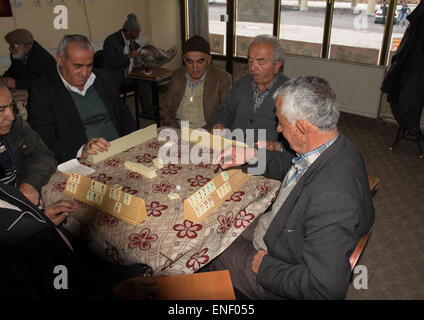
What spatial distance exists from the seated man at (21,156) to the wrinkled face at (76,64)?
0.50 metres

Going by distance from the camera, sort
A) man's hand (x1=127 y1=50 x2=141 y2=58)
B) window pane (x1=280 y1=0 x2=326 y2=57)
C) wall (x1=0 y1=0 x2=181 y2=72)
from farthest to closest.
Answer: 1. window pane (x1=280 y1=0 x2=326 y2=57)
2. wall (x1=0 y1=0 x2=181 y2=72)
3. man's hand (x1=127 y1=50 x2=141 y2=58)

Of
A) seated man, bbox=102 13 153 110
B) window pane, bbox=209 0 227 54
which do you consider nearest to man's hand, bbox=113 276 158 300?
seated man, bbox=102 13 153 110

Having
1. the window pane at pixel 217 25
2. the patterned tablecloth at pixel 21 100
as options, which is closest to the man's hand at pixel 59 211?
the patterned tablecloth at pixel 21 100

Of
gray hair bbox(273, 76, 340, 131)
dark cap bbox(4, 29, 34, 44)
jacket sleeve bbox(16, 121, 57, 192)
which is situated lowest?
jacket sleeve bbox(16, 121, 57, 192)

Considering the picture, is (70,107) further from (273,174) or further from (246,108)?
(273,174)

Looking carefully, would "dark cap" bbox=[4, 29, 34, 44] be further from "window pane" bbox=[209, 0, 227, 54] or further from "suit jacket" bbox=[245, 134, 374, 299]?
"suit jacket" bbox=[245, 134, 374, 299]

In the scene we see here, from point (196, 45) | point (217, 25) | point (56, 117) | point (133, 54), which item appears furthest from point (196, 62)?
point (217, 25)

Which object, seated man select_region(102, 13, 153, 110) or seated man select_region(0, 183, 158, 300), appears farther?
seated man select_region(102, 13, 153, 110)

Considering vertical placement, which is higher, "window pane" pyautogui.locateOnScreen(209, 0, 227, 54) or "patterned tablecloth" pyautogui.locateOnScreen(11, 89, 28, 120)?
"window pane" pyautogui.locateOnScreen(209, 0, 227, 54)

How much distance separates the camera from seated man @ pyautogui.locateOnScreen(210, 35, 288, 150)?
8.31 feet

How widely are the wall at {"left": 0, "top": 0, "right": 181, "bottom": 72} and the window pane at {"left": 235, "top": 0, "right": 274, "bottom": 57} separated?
4.75 ft

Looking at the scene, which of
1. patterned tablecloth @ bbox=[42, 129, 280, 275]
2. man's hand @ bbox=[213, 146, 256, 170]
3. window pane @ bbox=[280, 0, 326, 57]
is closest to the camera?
patterned tablecloth @ bbox=[42, 129, 280, 275]

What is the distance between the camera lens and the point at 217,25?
690cm

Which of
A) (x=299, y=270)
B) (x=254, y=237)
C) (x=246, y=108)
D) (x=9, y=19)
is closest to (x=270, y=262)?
(x=299, y=270)
